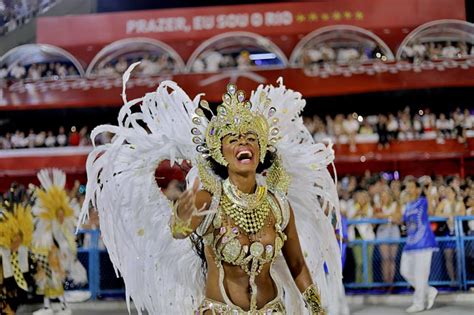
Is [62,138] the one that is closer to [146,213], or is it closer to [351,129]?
[351,129]

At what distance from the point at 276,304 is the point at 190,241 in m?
0.42

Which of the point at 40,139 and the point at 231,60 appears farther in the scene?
the point at 40,139

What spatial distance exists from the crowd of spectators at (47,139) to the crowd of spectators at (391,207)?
201 centimetres

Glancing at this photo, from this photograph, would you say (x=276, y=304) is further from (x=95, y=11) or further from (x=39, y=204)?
(x=95, y=11)

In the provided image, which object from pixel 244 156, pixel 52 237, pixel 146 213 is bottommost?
pixel 52 237

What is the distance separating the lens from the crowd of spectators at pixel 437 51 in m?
4.70

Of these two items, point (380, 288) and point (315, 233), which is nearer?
point (315, 233)

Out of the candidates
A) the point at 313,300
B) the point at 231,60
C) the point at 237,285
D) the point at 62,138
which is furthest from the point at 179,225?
the point at 62,138

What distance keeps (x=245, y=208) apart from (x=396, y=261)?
287 centimetres

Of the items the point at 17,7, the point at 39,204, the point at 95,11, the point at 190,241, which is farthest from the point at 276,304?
the point at 17,7

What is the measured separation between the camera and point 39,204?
186 inches

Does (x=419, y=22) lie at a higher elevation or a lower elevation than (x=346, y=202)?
higher

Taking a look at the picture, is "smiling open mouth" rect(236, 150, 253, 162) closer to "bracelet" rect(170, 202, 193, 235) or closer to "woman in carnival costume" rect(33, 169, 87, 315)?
"bracelet" rect(170, 202, 193, 235)

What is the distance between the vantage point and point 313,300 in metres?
2.29
